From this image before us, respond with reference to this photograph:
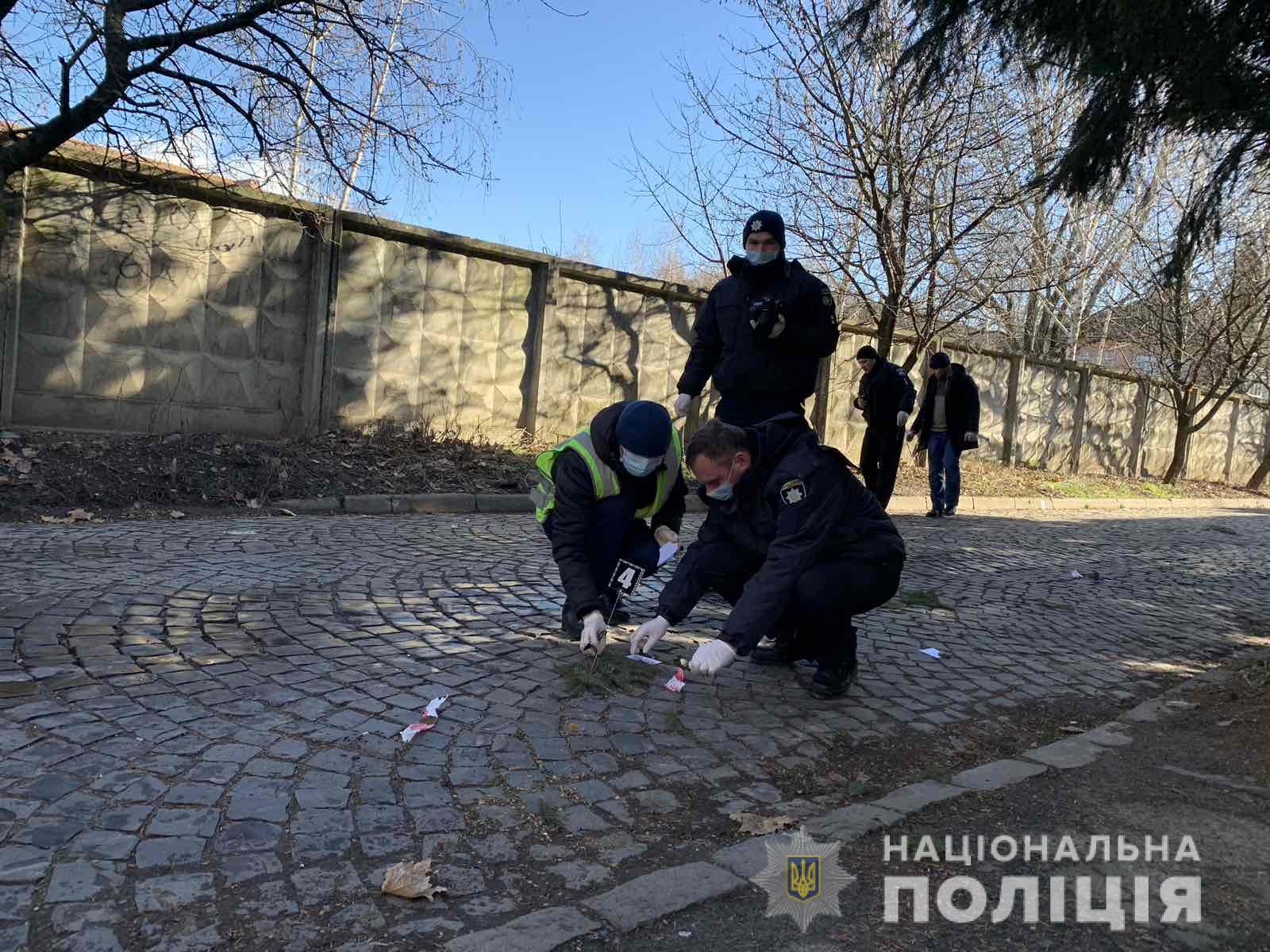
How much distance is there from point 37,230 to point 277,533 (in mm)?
3965

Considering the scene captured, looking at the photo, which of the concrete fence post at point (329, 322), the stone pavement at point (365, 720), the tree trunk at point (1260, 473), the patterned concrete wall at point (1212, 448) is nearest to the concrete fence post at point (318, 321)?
the concrete fence post at point (329, 322)

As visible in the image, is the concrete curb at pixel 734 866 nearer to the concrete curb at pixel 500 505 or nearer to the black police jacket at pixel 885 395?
the concrete curb at pixel 500 505

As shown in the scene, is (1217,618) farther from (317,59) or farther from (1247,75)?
(317,59)

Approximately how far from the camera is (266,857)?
2.50m

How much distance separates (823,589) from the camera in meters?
3.68

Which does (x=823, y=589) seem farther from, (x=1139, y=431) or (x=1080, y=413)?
(x=1139, y=431)

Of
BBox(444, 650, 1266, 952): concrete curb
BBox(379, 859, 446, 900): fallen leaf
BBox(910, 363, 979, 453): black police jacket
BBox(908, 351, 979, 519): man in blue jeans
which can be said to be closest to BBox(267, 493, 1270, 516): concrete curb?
BBox(908, 351, 979, 519): man in blue jeans

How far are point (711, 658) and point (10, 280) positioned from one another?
7.95 m

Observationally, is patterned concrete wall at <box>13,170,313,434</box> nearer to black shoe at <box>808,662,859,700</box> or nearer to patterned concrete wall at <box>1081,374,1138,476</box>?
black shoe at <box>808,662,859,700</box>

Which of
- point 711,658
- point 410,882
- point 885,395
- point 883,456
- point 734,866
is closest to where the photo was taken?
point 410,882

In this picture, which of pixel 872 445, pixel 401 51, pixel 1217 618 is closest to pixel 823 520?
pixel 1217 618

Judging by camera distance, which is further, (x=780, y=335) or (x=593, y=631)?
(x=780, y=335)

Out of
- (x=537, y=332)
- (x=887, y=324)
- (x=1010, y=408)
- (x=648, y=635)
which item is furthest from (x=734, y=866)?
(x=1010, y=408)

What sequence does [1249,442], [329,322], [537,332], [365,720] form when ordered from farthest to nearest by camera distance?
[1249,442] < [537,332] < [329,322] < [365,720]
